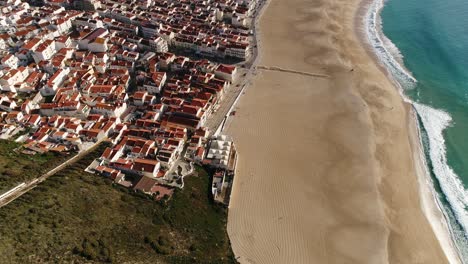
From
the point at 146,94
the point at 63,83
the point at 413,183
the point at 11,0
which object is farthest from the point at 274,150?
the point at 11,0

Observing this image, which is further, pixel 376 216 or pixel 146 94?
pixel 146 94

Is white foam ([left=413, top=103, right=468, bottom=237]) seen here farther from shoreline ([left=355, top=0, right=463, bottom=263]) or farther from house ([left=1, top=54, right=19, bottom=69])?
house ([left=1, top=54, right=19, bottom=69])

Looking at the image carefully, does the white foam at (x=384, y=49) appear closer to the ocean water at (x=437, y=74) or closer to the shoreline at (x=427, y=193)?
the ocean water at (x=437, y=74)

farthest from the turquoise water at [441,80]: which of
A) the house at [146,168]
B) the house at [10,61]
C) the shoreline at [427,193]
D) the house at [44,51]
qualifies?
the house at [10,61]

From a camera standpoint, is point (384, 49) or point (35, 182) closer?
point (35, 182)

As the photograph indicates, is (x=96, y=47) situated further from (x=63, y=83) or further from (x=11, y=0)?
(x=11, y=0)

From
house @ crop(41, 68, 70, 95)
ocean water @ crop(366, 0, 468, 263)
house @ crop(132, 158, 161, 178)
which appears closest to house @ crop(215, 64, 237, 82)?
house @ crop(132, 158, 161, 178)

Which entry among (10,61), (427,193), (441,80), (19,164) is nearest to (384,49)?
(441,80)

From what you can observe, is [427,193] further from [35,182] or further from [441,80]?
[35,182]
